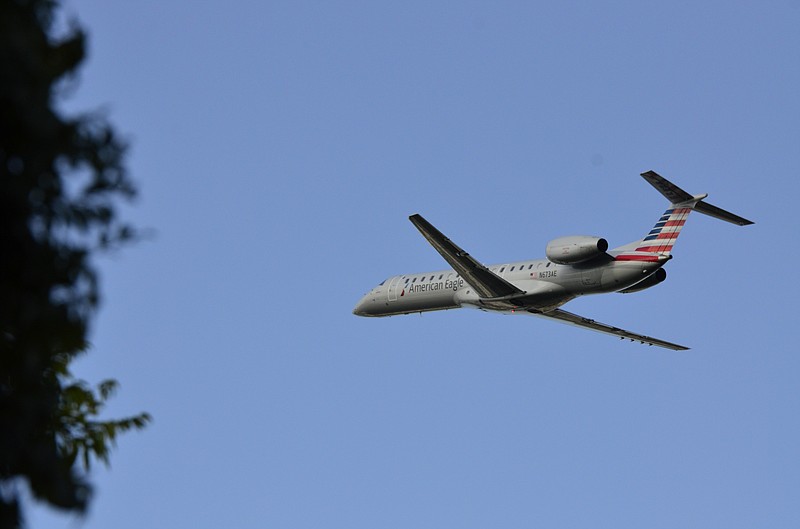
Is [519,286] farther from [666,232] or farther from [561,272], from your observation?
[666,232]

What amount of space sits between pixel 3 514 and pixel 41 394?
1.45 metres

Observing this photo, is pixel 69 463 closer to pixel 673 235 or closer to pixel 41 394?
pixel 41 394

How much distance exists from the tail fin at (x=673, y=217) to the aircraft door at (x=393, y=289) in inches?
516

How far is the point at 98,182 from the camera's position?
10.5 metres

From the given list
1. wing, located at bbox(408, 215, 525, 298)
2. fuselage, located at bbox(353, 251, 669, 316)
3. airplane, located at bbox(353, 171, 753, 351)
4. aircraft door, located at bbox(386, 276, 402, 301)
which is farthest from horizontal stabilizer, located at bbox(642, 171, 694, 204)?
aircraft door, located at bbox(386, 276, 402, 301)

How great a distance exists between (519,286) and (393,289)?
26.6 ft

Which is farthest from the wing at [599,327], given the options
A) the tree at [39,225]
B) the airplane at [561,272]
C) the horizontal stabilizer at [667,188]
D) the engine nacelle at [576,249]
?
the tree at [39,225]

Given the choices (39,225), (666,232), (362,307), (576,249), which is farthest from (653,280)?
(39,225)

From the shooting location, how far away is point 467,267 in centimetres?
4700

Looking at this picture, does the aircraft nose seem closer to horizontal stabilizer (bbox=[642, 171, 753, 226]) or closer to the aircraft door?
the aircraft door

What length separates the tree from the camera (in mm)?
9875

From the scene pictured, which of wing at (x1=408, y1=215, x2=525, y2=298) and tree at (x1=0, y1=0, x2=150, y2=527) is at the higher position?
wing at (x1=408, y1=215, x2=525, y2=298)

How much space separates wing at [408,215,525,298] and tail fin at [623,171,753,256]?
5.75 meters

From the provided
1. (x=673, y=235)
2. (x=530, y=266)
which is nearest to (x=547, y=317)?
(x=530, y=266)
